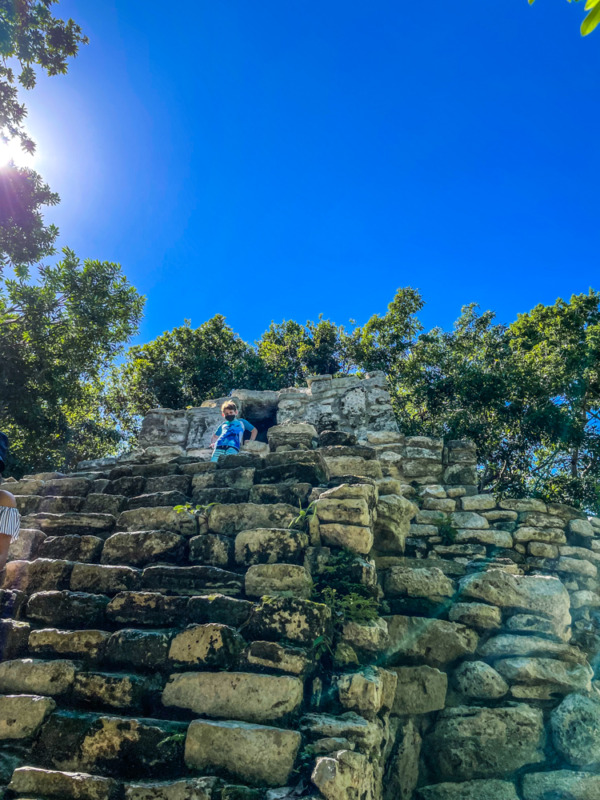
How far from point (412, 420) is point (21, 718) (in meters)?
7.33

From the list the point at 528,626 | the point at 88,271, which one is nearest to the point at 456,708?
the point at 528,626

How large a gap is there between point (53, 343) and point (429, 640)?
31.3 ft

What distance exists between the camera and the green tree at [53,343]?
32.3 feet

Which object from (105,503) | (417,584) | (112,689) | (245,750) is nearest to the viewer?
(245,750)

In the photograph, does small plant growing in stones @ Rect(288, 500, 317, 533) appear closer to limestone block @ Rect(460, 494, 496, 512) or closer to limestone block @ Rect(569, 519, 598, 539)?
limestone block @ Rect(460, 494, 496, 512)

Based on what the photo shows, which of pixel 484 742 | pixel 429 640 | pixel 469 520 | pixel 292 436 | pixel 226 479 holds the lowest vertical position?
pixel 484 742

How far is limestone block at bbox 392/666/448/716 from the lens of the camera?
2.94 metres

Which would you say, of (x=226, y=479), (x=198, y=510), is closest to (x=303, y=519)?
(x=198, y=510)

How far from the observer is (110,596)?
2.92 metres

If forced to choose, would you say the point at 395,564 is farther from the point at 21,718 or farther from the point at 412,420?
the point at 412,420

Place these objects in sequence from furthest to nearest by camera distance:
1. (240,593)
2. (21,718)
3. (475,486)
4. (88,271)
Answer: (88,271) < (475,486) < (240,593) < (21,718)

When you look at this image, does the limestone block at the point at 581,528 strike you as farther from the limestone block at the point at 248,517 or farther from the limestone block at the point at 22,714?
the limestone block at the point at 22,714

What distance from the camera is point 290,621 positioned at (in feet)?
8.49

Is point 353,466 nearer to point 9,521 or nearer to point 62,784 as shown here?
point 9,521
